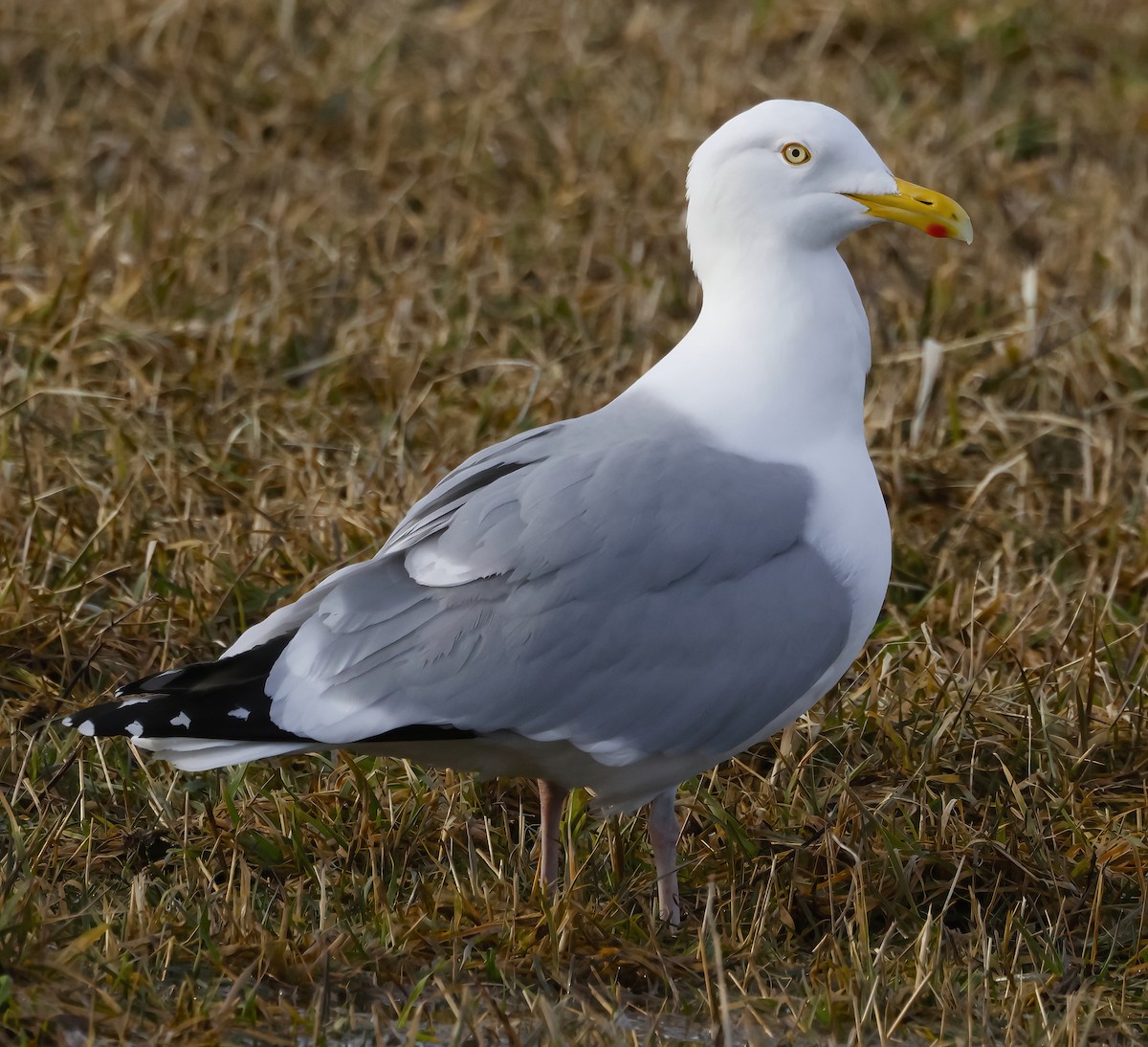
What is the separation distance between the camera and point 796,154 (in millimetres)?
3447

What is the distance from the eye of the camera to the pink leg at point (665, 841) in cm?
331

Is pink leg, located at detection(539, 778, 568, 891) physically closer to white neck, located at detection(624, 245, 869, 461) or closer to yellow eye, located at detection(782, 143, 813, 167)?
white neck, located at detection(624, 245, 869, 461)

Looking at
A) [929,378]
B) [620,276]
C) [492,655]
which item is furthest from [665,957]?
[620,276]

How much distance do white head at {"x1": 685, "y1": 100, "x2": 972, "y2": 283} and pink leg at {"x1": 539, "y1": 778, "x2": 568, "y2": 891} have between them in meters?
1.04

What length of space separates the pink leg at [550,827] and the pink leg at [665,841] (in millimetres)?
170

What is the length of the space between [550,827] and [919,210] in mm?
1329

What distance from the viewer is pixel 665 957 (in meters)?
3.04

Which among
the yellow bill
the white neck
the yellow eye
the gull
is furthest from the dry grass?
the yellow eye

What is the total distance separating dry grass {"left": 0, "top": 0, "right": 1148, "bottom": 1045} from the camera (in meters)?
3.02

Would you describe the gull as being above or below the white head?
below

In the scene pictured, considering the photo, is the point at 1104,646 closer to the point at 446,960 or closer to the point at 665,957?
the point at 665,957

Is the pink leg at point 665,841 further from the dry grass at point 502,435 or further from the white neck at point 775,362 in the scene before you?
the white neck at point 775,362

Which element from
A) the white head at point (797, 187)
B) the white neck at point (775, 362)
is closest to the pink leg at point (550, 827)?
the white neck at point (775, 362)

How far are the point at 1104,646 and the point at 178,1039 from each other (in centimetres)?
228
